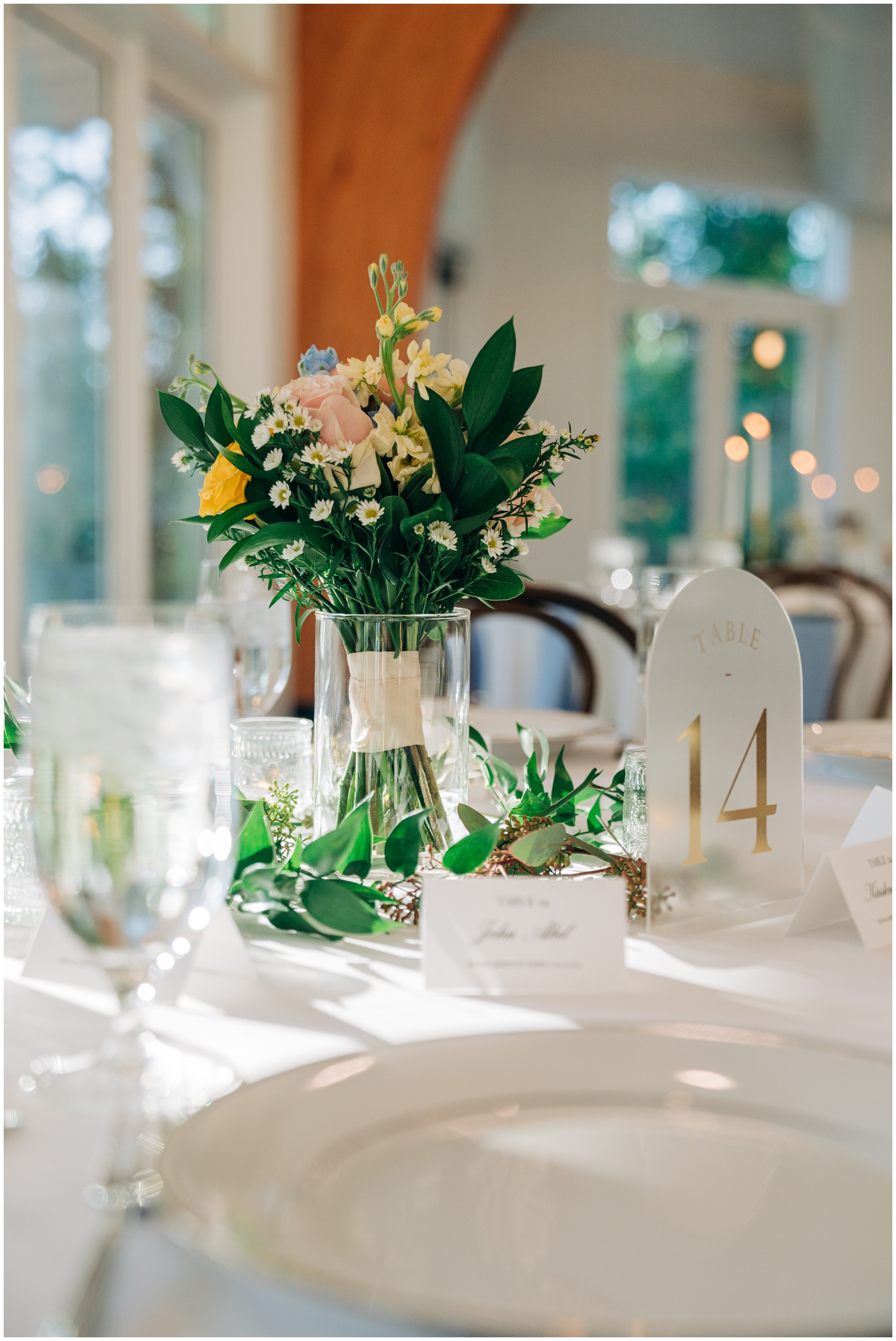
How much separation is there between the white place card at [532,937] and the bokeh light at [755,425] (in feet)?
24.7

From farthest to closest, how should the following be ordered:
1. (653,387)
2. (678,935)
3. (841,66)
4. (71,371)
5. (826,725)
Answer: (653,387), (841,66), (71,371), (826,725), (678,935)

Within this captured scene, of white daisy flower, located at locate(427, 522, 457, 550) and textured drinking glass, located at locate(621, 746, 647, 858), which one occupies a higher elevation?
white daisy flower, located at locate(427, 522, 457, 550)

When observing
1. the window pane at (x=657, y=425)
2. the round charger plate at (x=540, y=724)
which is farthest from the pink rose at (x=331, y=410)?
the window pane at (x=657, y=425)

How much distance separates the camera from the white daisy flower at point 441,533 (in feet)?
2.32

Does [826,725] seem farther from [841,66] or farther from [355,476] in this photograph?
[841,66]

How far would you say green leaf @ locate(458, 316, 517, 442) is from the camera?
71 centimetres

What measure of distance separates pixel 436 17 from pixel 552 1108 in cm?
396

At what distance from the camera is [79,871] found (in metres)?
0.42

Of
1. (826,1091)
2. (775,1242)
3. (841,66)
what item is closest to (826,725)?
(826,1091)

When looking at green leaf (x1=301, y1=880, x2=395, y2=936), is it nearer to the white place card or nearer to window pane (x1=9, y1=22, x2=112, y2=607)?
the white place card

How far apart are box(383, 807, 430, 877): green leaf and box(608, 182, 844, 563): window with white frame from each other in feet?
22.3

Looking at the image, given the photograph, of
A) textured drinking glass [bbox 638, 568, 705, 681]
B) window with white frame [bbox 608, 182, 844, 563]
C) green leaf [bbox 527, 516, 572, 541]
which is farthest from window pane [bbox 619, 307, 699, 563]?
green leaf [bbox 527, 516, 572, 541]

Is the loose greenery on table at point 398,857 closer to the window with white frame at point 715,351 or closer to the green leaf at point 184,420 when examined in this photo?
the green leaf at point 184,420

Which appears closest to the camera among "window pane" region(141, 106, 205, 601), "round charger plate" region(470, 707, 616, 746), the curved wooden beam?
"round charger plate" region(470, 707, 616, 746)
